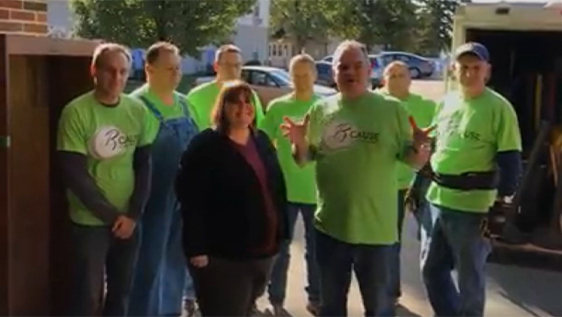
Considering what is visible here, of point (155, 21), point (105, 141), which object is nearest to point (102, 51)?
point (105, 141)

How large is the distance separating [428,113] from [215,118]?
8.49 ft

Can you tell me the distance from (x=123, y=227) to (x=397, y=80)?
269cm

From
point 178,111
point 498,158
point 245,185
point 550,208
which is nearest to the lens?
point 245,185

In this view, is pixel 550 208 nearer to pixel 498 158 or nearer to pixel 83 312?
pixel 498 158

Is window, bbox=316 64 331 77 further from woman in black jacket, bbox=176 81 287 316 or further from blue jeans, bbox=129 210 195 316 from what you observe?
woman in black jacket, bbox=176 81 287 316

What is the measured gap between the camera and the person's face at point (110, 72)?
4594mm

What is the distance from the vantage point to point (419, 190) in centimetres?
587

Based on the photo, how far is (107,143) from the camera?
15.0ft

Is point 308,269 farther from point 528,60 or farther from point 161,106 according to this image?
point 528,60

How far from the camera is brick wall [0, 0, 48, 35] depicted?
5.57 m

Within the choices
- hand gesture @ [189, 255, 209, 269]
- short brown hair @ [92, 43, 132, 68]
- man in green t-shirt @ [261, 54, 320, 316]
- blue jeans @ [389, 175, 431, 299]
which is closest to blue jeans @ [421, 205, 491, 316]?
blue jeans @ [389, 175, 431, 299]

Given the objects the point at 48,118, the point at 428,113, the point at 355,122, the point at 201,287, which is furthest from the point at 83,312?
the point at 428,113

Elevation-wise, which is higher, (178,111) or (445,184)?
(178,111)

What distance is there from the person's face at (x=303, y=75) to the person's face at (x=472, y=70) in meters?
1.24
